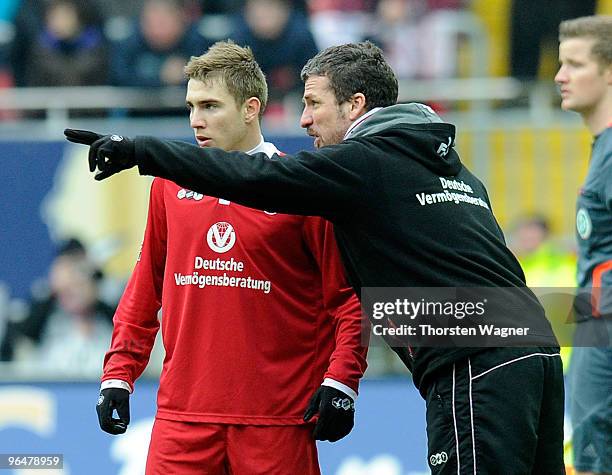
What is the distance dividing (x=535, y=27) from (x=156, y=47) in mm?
2893

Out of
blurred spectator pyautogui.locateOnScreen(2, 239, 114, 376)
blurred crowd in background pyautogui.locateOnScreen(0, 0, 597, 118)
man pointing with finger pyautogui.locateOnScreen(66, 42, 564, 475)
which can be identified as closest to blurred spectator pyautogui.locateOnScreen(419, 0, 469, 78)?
blurred crowd in background pyautogui.locateOnScreen(0, 0, 597, 118)

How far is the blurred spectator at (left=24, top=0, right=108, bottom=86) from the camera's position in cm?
977

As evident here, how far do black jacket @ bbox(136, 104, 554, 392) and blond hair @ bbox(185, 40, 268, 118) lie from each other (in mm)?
614

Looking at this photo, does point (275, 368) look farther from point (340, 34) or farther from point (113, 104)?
point (340, 34)

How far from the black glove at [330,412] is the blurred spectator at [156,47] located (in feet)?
17.7

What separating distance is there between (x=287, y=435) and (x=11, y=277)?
4492 mm

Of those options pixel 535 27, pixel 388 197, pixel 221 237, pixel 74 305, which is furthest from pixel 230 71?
pixel 535 27

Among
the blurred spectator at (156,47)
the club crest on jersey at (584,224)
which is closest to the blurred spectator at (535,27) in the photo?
the blurred spectator at (156,47)

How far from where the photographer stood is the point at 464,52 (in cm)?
975

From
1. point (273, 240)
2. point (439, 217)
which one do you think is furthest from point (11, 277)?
point (439, 217)

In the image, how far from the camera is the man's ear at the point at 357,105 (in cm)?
460

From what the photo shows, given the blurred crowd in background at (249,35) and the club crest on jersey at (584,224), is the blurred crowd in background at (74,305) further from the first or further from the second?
the club crest on jersey at (584,224)

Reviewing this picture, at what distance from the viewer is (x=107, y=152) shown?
13.5 ft

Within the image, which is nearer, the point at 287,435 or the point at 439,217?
the point at 439,217
